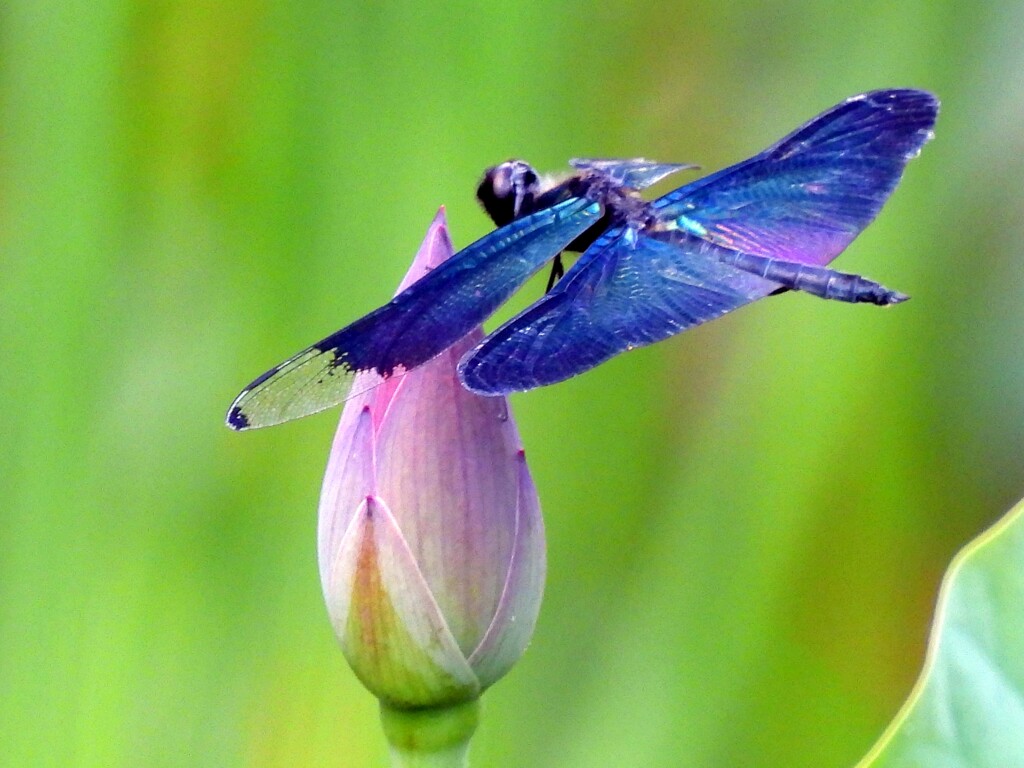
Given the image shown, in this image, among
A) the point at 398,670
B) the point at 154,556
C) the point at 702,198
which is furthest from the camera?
the point at 154,556

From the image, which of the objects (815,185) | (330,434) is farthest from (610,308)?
(330,434)

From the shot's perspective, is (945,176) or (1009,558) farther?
(945,176)

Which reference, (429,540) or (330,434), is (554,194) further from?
(330,434)

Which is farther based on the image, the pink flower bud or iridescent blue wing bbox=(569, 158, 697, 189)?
iridescent blue wing bbox=(569, 158, 697, 189)

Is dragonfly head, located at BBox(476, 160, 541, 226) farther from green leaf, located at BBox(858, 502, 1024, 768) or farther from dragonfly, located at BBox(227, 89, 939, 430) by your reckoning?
green leaf, located at BBox(858, 502, 1024, 768)

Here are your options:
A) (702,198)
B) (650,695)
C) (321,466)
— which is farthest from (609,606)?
(702,198)

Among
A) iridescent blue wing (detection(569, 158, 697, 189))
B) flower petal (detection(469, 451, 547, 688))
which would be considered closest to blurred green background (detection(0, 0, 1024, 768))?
iridescent blue wing (detection(569, 158, 697, 189))

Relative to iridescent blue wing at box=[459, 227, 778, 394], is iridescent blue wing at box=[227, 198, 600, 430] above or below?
above

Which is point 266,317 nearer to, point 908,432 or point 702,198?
point 702,198

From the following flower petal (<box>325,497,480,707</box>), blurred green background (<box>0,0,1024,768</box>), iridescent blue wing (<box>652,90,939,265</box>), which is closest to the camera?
flower petal (<box>325,497,480,707</box>)
